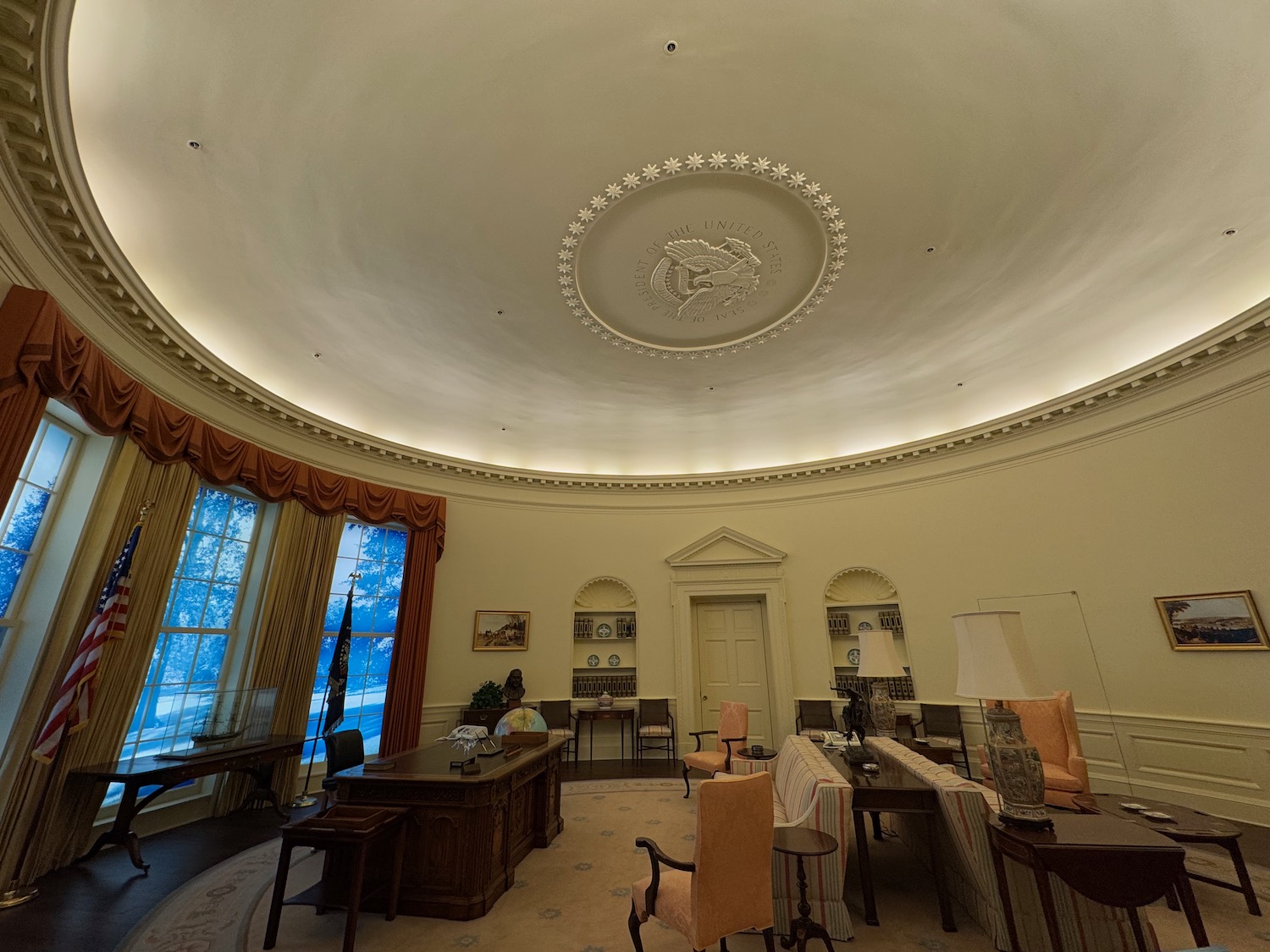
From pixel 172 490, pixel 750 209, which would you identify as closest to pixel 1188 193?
pixel 750 209

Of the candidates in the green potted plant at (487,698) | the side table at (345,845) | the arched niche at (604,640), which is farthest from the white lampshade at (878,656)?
the green potted plant at (487,698)

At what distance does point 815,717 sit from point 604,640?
336cm

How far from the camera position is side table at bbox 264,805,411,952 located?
9.96 feet

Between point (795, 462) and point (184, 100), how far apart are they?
321 inches

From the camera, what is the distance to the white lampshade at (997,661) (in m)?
2.79

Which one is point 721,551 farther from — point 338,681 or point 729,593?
point 338,681

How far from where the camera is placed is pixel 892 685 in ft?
25.0

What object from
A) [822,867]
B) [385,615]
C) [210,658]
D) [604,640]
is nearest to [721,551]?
[604,640]

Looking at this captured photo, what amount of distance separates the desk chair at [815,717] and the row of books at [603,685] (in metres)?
2.51

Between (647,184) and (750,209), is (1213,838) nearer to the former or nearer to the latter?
(750,209)

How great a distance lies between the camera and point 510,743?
4.80 meters

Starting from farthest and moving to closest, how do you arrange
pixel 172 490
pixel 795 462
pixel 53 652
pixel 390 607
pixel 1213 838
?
pixel 795 462 < pixel 390 607 < pixel 172 490 < pixel 53 652 < pixel 1213 838

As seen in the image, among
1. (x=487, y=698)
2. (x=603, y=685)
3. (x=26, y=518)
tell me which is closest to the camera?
(x=26, y=518)

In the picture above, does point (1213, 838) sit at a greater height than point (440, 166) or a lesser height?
lesser
